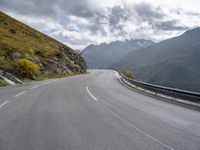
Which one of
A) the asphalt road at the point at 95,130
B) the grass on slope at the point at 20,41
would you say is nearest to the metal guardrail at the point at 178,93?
the asphalt road at the point at 95,130

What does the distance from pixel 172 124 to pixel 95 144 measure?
3.59m

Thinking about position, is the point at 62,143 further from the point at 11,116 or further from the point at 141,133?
the point at 11,116

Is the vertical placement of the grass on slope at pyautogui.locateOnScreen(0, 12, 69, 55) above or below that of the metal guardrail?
above

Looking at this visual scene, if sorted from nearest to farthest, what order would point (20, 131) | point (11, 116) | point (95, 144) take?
point (95, 144), point (20, 131), point (11, 116)

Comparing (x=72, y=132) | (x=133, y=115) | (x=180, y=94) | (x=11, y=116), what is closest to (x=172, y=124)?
(x=133, y=115)

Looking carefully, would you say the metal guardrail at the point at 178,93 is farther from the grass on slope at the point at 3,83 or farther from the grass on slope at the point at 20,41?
the grass on slope at the point at 20,41

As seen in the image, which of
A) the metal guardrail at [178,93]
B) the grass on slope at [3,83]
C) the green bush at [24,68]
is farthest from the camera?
the green bush at [24,68]

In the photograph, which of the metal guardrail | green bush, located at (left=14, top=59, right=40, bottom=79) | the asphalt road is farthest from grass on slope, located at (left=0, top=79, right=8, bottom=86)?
the asphalt road

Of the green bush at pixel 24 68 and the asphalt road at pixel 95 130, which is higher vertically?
Answer: the green bush at pixel 24 68

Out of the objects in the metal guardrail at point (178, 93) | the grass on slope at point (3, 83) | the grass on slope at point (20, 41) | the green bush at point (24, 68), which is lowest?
the metal guardrail at point (178, 93)

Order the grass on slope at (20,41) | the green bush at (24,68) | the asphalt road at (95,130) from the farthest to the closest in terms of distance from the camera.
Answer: the grass on slope at (20,41)
the green bush at (24,68)
the asphalt road at (95,130)

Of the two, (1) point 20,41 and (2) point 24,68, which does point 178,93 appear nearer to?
(2) point 24,68

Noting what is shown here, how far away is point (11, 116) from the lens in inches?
380

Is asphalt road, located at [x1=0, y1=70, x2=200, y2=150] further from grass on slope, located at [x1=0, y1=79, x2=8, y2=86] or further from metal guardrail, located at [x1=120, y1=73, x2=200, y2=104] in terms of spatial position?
grass on slope, located at [x1=0, y1=79, x2=8, y2=86]
